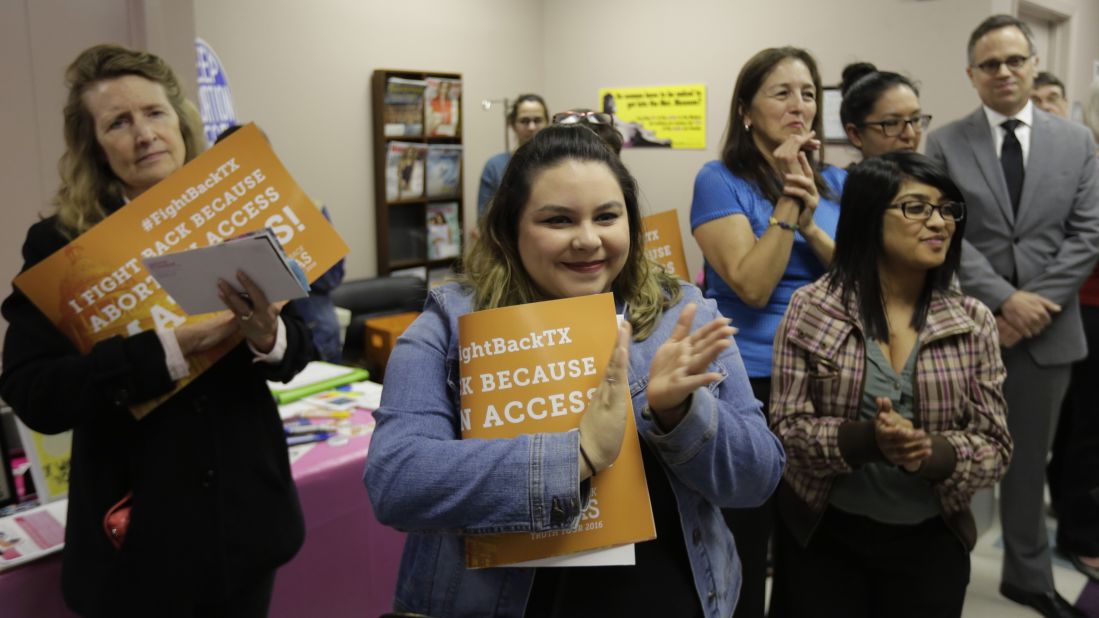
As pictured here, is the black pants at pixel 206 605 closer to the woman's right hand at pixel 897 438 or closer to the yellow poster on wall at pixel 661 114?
the woman's right hand at pixel 897 438

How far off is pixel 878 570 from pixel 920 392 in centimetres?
39

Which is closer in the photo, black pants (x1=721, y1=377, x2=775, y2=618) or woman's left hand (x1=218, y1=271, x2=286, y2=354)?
woman's left hand (x1=218, y1=271, x2=286, y2=354)

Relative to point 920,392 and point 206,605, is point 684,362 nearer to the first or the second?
point 920,392

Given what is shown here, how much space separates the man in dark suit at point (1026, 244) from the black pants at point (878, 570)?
126 centimetres

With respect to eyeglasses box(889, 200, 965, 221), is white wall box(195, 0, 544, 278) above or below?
above

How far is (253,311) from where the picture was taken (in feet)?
5.01

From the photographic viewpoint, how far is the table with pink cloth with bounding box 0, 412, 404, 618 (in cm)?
213

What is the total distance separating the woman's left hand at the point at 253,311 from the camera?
149 cm

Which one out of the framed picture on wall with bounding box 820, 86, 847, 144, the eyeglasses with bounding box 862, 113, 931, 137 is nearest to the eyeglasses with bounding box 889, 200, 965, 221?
the eyeglasses with bounding box 862, 113, 931, 137

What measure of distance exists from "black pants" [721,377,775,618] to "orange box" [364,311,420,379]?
9.40 ft

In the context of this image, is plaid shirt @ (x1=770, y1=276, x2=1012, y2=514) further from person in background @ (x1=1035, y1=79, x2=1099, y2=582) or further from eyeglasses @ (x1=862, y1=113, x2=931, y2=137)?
person in background @ (x1=1035, y1=79, x2=1099, y2=582)

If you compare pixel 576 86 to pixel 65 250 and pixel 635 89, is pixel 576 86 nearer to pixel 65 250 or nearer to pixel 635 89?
pixel 635 89

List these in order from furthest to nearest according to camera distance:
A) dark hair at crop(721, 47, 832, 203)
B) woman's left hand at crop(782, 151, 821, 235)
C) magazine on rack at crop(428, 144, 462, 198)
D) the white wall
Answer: magazine on rack at crop(428, 144, 462, 198), the white wall, dark hair at crop(721, 47, 832, 203), woman's left hand at crop(782, 151, 821, 235)

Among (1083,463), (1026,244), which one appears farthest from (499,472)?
(1083,463)
